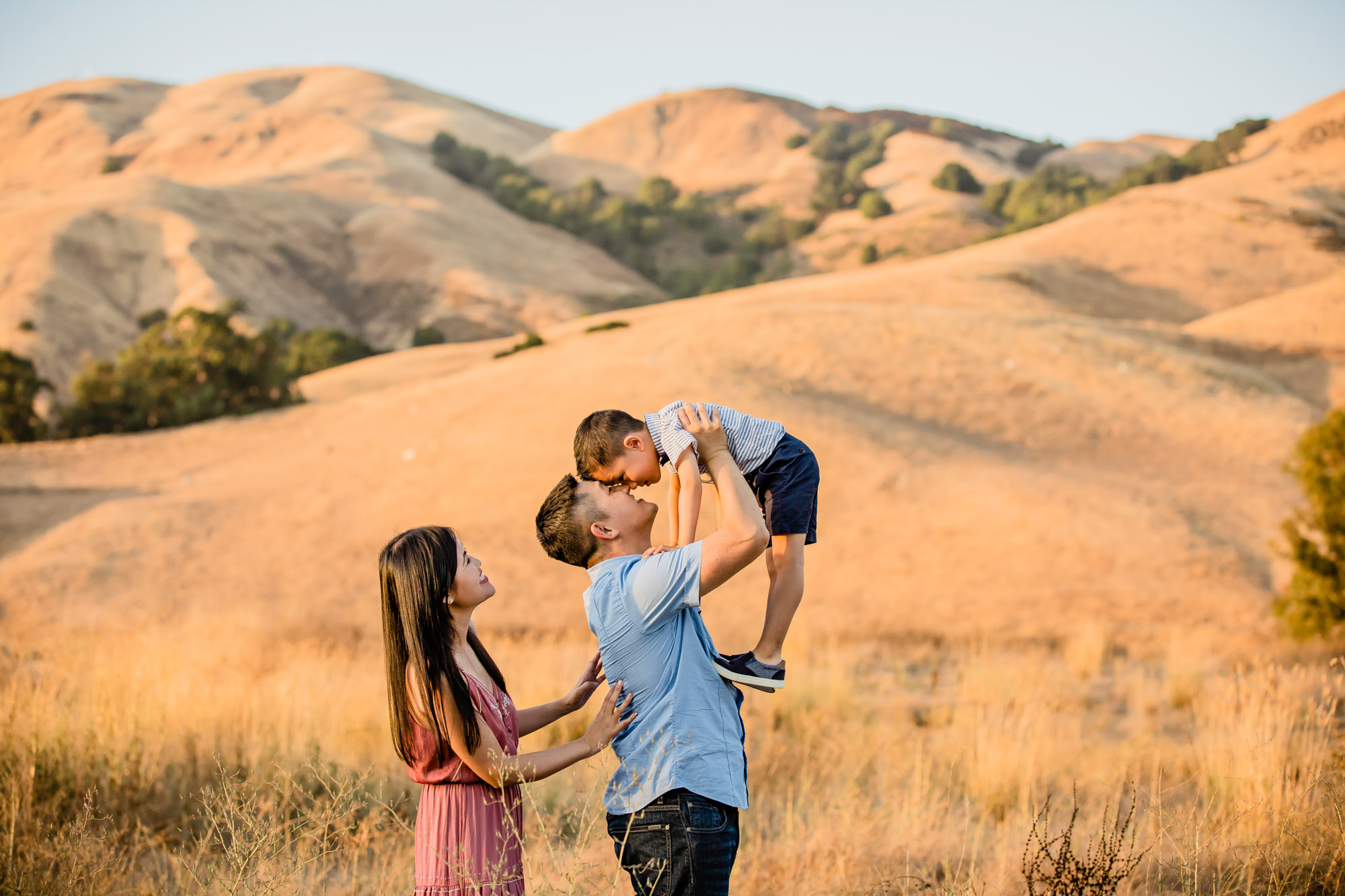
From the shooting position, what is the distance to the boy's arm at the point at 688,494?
3.36 m

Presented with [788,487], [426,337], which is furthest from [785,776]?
[426,337]

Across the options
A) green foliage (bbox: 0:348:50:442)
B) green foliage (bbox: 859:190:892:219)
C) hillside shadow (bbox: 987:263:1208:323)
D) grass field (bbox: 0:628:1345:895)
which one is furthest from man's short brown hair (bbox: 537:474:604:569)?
green foliage (bbox: 859:190:892:219)

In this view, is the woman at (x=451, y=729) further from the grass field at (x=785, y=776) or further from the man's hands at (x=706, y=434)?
the man's hands at (x=706, y=434)

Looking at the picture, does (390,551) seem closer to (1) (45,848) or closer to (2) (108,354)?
(1) (45,848)

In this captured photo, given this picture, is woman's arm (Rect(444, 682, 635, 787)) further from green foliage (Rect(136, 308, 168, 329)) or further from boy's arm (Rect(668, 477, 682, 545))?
green foliage (Rect(136, 308, 168, 329))

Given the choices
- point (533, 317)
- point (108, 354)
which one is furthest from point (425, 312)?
point (108, 354)

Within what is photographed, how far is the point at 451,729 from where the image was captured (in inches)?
109

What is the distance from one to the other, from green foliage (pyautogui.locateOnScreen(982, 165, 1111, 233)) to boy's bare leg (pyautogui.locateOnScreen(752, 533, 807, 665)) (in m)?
60.9

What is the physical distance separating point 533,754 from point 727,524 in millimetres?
864

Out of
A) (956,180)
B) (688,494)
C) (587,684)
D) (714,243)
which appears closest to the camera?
(587,684)

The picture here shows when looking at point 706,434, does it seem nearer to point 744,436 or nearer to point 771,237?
point 744,436

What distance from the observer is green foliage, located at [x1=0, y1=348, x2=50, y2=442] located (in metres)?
24.5

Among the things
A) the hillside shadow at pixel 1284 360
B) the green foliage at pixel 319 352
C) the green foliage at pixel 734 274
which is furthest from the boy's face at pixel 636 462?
the green foliage at pixel 734 274

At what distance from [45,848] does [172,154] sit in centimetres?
10152
